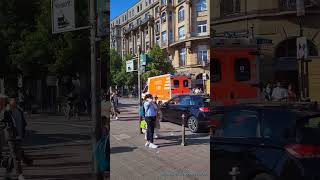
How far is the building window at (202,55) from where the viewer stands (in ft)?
4.78

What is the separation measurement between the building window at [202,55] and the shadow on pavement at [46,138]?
669 millimetres

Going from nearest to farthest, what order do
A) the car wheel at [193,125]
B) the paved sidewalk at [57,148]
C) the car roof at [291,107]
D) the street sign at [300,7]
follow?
1. the street sign at [300,7]
2. the car roof at [291,107]
3. the paved sidewalk at [57,148]
4. the car wheel at [193,125]

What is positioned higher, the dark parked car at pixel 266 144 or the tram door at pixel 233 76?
the tram door at pixel 233 76

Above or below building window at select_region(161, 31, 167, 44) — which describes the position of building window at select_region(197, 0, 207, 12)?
above

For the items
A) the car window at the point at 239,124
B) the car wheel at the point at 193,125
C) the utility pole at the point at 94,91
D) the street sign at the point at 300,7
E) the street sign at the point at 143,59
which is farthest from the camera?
the car wheel at the point at 193,125

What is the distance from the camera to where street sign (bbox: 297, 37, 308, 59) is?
133 centimetres

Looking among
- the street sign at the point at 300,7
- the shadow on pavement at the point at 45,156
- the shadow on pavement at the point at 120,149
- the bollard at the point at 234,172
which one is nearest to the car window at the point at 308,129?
the bollard at the point at 234,172

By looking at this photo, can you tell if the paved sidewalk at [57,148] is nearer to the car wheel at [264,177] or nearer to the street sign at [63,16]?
the street sign at [63,16]

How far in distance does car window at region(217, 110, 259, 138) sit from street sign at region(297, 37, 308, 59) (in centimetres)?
30

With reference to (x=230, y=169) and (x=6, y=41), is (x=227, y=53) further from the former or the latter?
(x=6, y=41)

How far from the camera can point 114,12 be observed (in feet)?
5.99

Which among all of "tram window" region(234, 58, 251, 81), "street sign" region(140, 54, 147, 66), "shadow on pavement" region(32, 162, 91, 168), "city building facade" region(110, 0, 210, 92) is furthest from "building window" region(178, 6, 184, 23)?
"shadow on pavement" region(32, 162, 91, 168)

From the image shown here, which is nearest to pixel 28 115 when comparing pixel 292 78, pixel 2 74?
pixel 2 74

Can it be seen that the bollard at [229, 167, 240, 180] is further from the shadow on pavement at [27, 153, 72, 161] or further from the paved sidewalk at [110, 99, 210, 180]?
the shadow on pavement at [27, 153, 72, 161]
